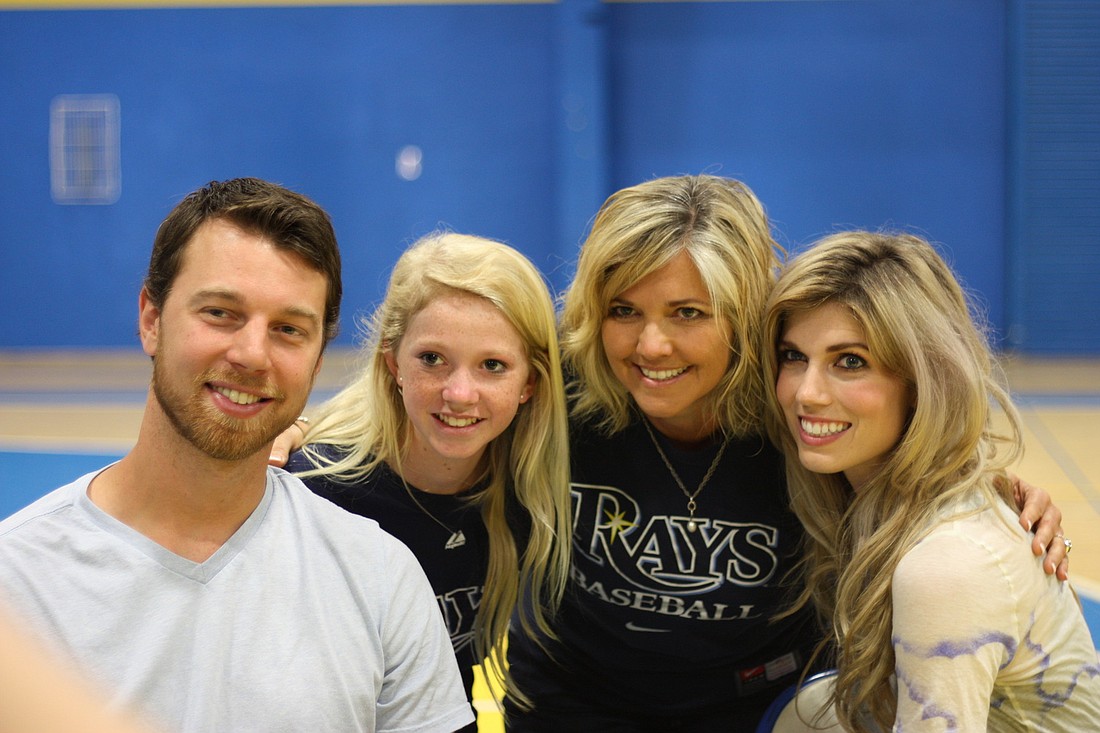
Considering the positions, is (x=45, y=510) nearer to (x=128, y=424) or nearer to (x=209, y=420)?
(x=209, y=420)

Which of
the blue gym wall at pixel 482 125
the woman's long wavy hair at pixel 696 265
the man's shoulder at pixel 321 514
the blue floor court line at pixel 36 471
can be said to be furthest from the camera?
the blue gym wall at pixel 482 125

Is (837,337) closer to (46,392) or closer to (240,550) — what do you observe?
(240,550)

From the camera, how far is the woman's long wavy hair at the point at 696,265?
2670 mm

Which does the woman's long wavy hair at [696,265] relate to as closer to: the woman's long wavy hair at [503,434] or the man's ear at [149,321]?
the woman's long wavy hair at [503,434]

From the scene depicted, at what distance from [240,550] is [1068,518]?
4.99 metres

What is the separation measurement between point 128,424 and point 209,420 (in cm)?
643

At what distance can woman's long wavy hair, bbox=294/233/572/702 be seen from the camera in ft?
8.78

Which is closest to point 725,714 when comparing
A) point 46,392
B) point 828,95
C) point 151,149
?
point 46,392

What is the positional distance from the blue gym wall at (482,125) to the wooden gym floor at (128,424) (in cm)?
50

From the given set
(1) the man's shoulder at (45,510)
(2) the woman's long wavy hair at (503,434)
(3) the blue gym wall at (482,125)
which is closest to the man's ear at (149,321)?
(1) the man's shoulder at (45,510)

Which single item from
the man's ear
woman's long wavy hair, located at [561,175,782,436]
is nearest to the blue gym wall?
woman's long wavy hair, located at [561,175,782,436]

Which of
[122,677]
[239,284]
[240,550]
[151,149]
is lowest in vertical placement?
[122,677]

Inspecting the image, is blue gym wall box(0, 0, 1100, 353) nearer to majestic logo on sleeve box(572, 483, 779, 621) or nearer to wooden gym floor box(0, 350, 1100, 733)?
wooden gym floor box(0, 350, 1100, 733)

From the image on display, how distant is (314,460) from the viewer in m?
2.75
